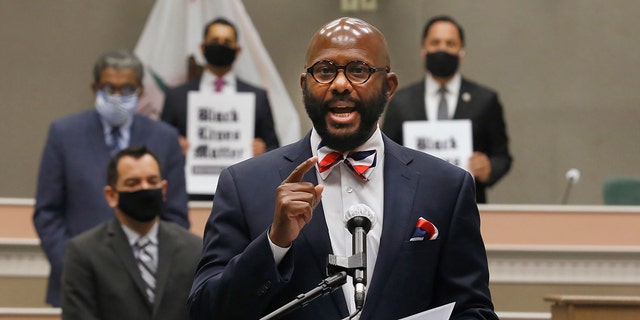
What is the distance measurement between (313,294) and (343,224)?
33 centimetres

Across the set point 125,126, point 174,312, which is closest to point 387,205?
point 174,312

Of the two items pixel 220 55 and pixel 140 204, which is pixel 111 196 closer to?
pixel 140 204

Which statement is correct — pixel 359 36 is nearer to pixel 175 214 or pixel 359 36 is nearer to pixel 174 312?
pixel 174 312

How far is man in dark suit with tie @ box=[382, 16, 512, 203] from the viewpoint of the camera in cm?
659

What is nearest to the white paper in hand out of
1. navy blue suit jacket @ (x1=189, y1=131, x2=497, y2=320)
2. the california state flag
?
navy blue suit jacket @ (x1=189, y1=131, x2=497, y2=320)

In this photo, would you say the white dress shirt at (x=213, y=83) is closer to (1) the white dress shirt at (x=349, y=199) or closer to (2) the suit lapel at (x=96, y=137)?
(2) the suit lapel at (x=96, y=137)

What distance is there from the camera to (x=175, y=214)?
567cm

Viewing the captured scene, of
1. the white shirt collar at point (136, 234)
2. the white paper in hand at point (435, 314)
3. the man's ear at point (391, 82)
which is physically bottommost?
the white shirt collar at point (136, 234)

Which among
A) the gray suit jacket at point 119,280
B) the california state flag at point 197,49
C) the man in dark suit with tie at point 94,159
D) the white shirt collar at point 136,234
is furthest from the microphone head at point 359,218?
the california state flag at point 197,49

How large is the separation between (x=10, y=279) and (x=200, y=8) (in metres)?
2.77

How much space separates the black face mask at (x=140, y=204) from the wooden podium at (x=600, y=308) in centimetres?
174

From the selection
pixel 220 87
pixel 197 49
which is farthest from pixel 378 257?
pixel 197 49

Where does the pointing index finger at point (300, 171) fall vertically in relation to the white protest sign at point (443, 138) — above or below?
above

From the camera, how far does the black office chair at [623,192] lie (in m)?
7.57
